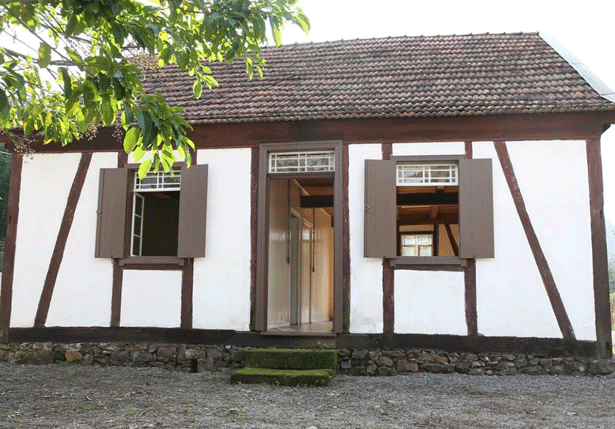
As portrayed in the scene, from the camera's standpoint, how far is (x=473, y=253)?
782 cm

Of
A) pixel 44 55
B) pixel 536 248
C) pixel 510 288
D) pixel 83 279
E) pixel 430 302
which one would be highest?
pixel 44 55

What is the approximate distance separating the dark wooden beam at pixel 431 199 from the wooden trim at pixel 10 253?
19.6ft

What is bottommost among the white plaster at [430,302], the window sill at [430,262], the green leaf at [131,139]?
the white plaster at [430,302]

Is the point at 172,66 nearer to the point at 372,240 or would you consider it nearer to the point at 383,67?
the point at 383,67

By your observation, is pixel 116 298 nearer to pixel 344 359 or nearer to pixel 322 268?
pixel 344 359

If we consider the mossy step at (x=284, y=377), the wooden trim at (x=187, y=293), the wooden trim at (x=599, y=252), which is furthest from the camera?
the wooden trim at (x=187, y=293)

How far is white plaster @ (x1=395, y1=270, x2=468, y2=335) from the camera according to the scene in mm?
7895

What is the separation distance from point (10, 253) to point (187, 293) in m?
2.63

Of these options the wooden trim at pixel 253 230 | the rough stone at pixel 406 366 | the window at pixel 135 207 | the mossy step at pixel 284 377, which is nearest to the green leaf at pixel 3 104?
the mossy step at pixel 284 377

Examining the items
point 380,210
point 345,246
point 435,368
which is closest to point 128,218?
point 345,246

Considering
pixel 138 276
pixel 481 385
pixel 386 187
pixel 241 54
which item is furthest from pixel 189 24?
pixel 481 385

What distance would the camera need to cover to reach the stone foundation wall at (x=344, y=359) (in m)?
7.66

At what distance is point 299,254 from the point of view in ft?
35.2

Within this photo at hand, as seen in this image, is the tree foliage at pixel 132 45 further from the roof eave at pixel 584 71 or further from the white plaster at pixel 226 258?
the roof eave at pixel 584 71
